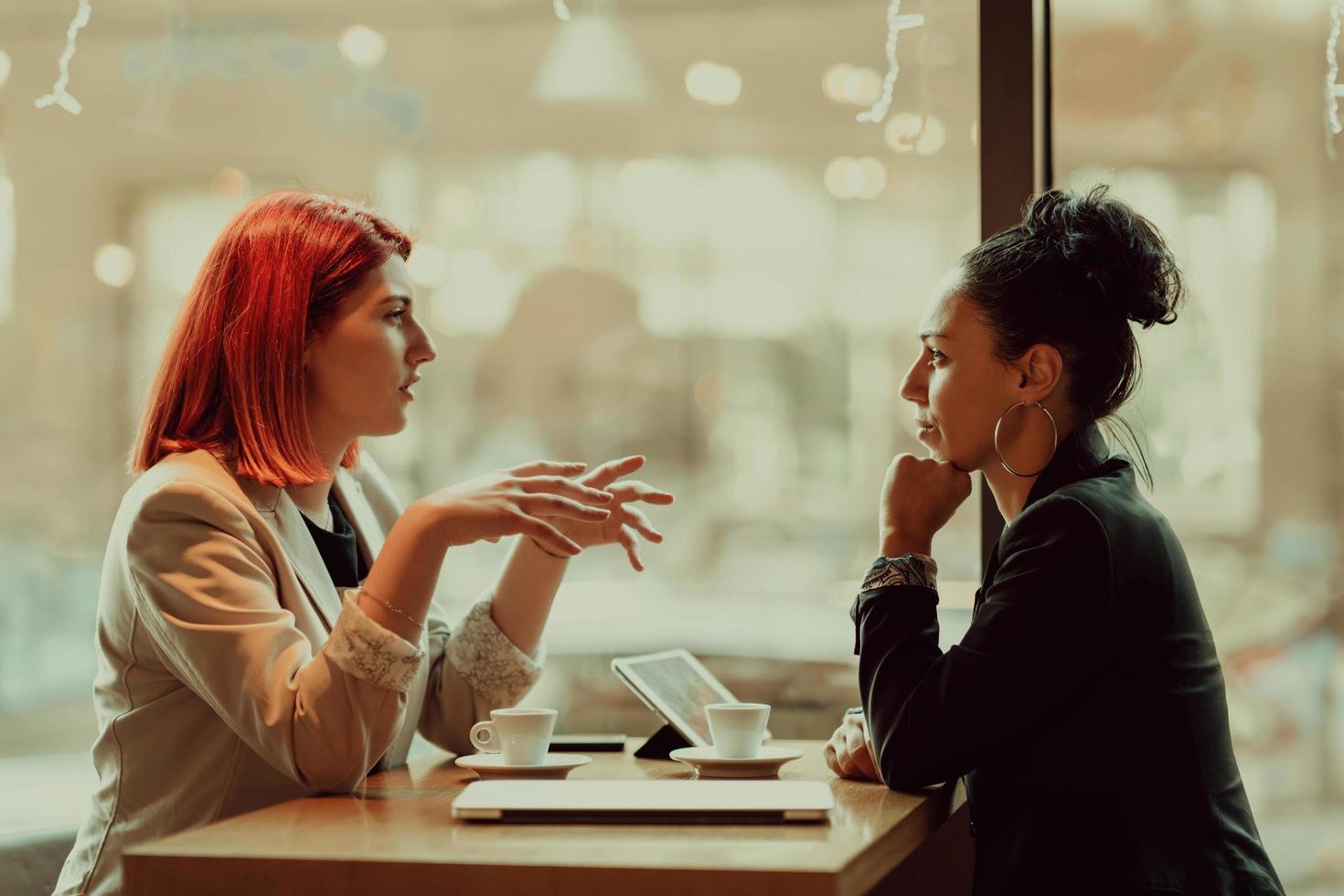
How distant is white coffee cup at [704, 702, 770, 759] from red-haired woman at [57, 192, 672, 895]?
28 centimetres

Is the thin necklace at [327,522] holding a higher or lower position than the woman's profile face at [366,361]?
lower

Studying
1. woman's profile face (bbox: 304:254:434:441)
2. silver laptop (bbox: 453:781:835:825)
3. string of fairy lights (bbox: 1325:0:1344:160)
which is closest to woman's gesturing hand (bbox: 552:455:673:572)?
woman's profile face (bbox: 304:254:434:441)

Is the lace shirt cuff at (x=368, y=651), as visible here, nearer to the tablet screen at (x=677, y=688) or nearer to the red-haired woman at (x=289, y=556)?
the red-haired woman at (x=289, y=556)

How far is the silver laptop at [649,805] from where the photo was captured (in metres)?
1.31

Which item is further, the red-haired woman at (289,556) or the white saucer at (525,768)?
the white saucer at (525,768)

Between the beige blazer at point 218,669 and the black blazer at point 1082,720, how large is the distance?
561 mm

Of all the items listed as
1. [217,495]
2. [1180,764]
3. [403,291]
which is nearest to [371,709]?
[217,495]

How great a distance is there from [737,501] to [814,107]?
2.18 feet

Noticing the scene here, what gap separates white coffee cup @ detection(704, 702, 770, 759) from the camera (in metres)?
1.62

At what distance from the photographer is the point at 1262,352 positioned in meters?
2.11

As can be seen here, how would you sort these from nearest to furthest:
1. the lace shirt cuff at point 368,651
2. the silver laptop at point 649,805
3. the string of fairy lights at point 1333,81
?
1. the silver laptop at point 649,805
2. the lace shirt cuff at point 368,651
3. the string of fairy lights at point 1333,81

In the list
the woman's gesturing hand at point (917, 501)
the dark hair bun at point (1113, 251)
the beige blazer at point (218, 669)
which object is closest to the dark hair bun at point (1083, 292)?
the dark hair bun at point (1113, 251)

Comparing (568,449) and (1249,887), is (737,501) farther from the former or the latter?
(1249,887)

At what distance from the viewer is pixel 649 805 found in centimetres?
132
